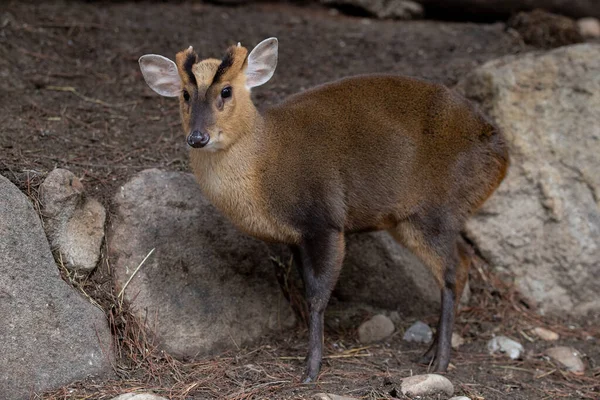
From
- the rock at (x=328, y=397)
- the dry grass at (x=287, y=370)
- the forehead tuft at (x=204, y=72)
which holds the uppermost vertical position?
the forehead tuft at (x=204, y=72)

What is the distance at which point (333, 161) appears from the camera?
5637 millimetres

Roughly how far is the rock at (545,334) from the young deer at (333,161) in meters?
0.84

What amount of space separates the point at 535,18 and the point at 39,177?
18.1ft

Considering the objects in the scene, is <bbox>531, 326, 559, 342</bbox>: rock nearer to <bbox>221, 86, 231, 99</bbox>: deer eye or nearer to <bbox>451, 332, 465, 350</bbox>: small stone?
<bbox>451, 332, 465, 350</bbox>: small stone

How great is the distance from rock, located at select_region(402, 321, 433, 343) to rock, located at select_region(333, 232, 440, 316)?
0.21 m

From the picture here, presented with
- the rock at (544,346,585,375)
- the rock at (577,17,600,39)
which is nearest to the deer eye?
the rock at (544,346,585,375)

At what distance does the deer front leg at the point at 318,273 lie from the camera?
550cm

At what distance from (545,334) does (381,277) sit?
134cm

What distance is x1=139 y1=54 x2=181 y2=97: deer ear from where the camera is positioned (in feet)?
18.1

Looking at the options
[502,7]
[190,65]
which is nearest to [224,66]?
[190,65]

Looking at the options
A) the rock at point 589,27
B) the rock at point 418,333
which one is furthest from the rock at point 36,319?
the rock at point 589,27

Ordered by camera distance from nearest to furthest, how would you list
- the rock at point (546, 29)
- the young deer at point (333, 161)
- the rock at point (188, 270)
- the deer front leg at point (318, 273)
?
the young deer at point (333, 161), the deer front leg at point (318, 273), the rock at point (188, 270), the rock at point (546, 29)

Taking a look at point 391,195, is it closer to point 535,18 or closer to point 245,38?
point 245,38

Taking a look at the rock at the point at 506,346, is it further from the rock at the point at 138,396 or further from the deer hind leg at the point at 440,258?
the rock at the point at 138,396
